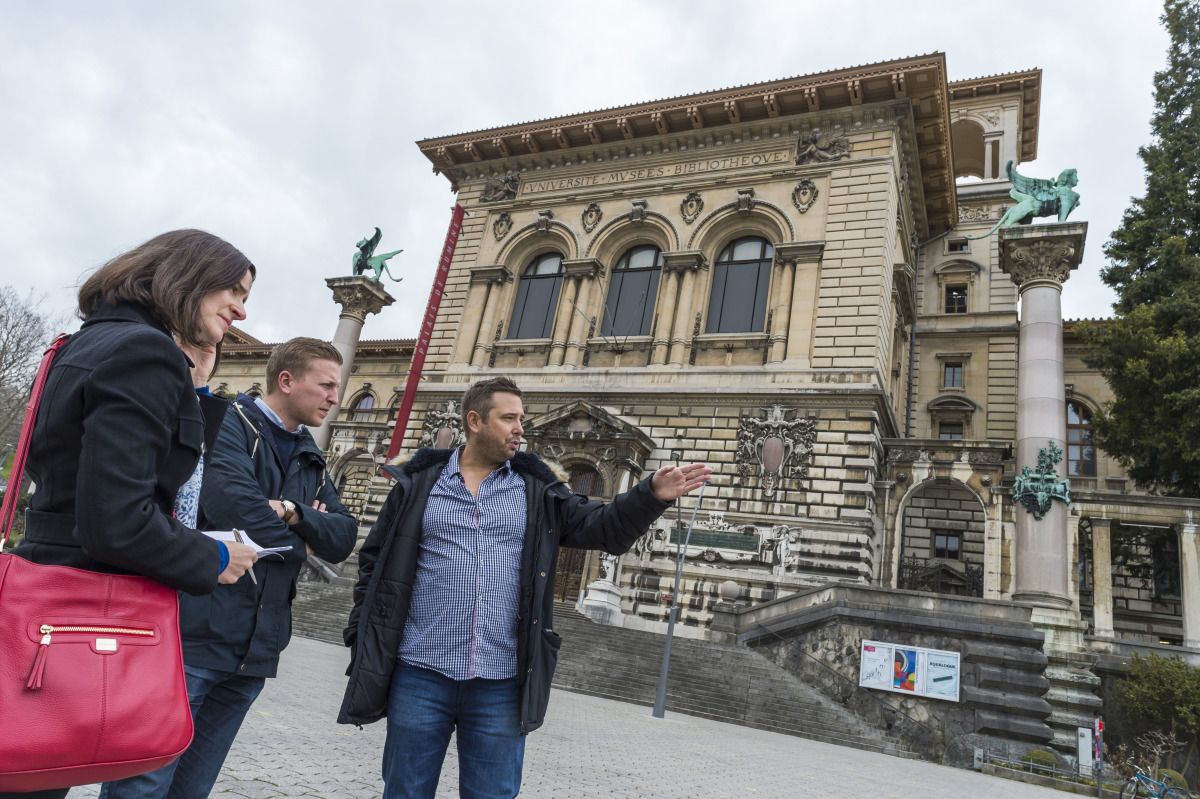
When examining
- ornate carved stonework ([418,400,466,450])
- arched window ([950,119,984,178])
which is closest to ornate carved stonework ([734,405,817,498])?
ornate carved stonework ([418,400,466,450])

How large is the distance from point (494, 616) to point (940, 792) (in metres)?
7.63

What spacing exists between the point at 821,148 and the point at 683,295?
18.8 ft

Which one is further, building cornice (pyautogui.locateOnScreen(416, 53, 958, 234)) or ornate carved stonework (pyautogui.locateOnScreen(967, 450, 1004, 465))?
building cornice (pyautogui.locateOnScreen(416, 53, 958, 234))

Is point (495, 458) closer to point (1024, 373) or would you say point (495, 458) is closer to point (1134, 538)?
point (1024, 373)

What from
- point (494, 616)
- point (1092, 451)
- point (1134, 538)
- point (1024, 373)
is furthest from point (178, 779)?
point (1092, 451)

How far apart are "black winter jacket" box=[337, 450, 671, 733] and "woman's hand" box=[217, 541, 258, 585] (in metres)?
0.64

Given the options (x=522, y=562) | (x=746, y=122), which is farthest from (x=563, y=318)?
(x=522, y=562)

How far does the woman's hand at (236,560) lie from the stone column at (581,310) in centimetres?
2072

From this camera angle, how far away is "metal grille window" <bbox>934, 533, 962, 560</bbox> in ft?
84.9

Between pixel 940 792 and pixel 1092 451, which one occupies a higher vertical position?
pixel 1092 451

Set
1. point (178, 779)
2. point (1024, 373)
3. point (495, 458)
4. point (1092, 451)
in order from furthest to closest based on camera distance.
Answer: point (1092, 451), point (1024, 373), point (495, 458), point (178, 779)

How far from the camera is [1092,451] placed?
27.7m

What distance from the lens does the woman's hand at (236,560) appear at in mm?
2107

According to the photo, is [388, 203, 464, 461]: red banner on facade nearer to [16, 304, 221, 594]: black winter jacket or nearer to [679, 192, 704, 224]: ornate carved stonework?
[679, 192, 704, 224]: ornate carved stonework
